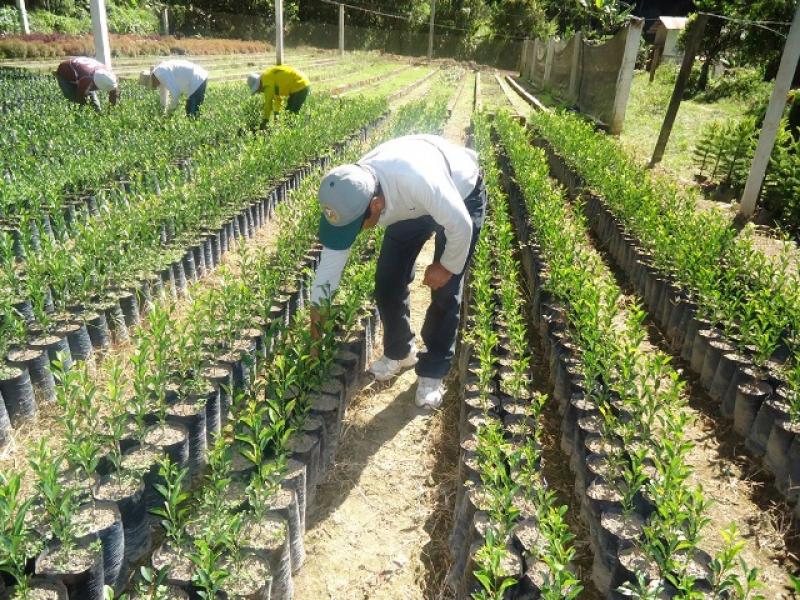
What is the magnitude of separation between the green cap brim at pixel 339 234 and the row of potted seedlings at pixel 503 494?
3.22 ft

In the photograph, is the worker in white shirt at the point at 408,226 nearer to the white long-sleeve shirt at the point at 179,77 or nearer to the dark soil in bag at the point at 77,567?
the dark soil in bag at the point at 77,567

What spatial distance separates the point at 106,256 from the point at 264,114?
6.40 meters

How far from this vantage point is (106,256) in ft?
14.3

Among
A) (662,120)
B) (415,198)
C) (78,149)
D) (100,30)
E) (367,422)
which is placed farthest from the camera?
(662,120)

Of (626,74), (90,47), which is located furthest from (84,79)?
(90,47)

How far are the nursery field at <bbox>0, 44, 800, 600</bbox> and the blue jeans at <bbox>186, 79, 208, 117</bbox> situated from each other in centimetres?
417

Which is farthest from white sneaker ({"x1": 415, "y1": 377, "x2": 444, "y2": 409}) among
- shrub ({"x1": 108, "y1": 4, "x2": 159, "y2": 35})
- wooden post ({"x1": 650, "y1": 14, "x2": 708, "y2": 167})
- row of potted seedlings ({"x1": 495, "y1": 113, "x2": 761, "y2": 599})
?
shrub ({"x1": 108, "y1": 4, "x2": 159, "y2": 35})

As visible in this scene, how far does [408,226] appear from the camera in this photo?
137 inches

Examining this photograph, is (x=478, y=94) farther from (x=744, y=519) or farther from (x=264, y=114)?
(x=744, y=519)

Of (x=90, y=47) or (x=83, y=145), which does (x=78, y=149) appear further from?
(x=90, y=47)

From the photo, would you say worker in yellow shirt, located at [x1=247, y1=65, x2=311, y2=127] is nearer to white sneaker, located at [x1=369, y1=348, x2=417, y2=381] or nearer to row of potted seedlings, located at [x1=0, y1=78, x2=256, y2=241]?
row of potted seedlings, located at [x1=0, y1=78, x2=256, y2=241]

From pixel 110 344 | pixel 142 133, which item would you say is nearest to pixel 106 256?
pixel 110 344

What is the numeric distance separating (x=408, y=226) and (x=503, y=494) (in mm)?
1617

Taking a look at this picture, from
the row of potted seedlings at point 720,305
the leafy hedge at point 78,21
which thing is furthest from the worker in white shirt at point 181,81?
the leafy hedge at point 78,21
